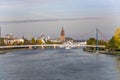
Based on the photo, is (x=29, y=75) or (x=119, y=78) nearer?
(x=119, y=78)

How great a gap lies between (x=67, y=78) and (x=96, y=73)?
94.4 inches

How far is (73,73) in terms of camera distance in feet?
62.8

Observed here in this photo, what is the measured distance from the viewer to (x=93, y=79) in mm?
16859

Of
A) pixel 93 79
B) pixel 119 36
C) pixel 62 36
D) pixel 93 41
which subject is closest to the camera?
pixel 93 79

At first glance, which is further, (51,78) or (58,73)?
(58,73)

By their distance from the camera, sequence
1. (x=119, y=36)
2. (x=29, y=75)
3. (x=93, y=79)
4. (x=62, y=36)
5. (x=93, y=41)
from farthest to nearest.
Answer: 1. (x=62, y=36)
2. (x=93, y=41)
3. (x=119, y=36)
4. (x=29, y=75)
5. (x=93, y=79)

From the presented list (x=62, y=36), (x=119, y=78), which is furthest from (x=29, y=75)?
(x=62, y=36)

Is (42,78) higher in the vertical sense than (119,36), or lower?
lower

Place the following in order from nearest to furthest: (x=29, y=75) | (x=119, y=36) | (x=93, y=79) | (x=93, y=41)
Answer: (x=93, y=79) < (x=29, y=75) < (x=119, y=36) < (x=93, y=41)

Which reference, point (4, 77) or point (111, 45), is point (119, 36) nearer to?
point (111, 45)

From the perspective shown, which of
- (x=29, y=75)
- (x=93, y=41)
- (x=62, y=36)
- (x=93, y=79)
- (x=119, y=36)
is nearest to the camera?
(x=93, y=79)

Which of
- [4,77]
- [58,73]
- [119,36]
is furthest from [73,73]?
[119,36]

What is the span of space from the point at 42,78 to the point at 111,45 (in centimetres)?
2204

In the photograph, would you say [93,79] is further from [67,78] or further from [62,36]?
[62,36]
